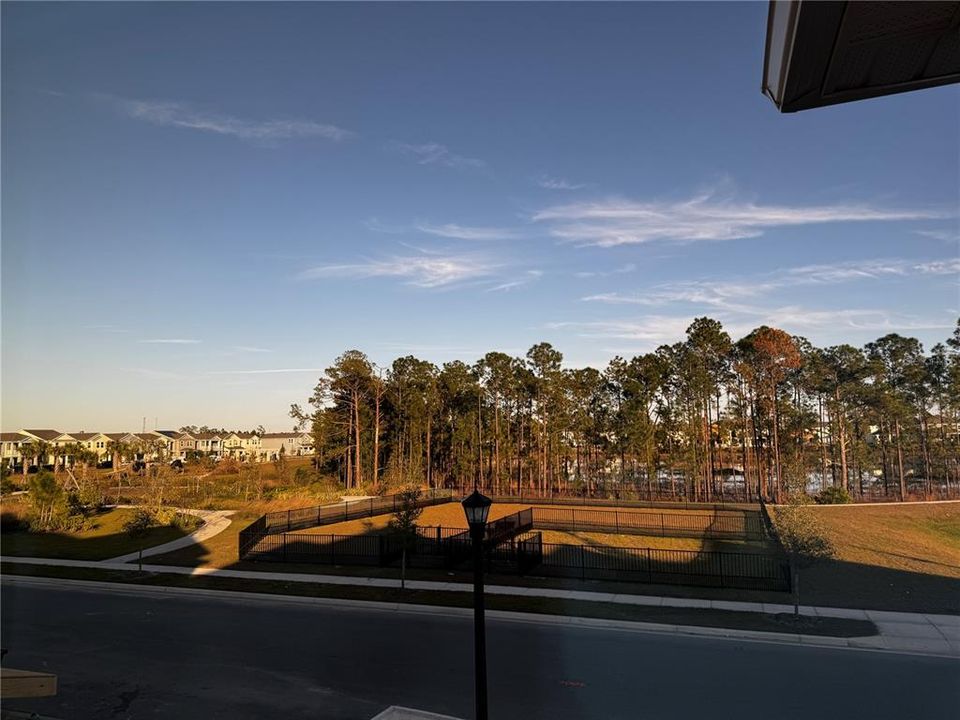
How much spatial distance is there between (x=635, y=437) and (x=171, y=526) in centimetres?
3601

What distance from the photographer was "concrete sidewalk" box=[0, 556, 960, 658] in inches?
556

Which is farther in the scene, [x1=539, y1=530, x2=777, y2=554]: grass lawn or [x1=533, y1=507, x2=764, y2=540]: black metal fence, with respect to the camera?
[x1=533, y1=507, x2=764, y2=540]: black metal fence

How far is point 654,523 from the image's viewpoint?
35.5 m

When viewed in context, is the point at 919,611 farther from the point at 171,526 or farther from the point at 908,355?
the point at 908,355

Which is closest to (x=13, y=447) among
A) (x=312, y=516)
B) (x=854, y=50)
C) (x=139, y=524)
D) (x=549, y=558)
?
(x=139, y=524)

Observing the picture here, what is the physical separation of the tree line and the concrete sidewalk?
29684 millimetres

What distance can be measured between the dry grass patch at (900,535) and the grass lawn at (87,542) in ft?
100

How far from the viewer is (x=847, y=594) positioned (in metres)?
18.6

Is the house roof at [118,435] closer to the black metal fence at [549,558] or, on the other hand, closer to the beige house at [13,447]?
the beige house at [13,447]

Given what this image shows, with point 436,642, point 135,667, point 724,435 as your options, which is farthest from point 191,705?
point 724,435

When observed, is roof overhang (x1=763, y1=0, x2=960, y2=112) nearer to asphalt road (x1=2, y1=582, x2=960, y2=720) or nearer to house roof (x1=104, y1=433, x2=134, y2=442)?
asphalt road (x1=2, y1=582, x2=960, y2=720)

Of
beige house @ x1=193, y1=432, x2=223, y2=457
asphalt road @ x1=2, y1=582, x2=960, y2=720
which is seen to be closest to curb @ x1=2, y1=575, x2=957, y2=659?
asphalt road @ x1=2, y1=582, x2=960, y2=720

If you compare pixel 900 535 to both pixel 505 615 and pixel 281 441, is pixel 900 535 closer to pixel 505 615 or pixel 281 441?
pixel 505 615

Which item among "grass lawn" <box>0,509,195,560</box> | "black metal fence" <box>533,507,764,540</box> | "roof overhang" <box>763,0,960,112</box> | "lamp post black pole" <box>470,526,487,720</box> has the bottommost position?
"grass lawn" <box>0,509,195,560</box>
